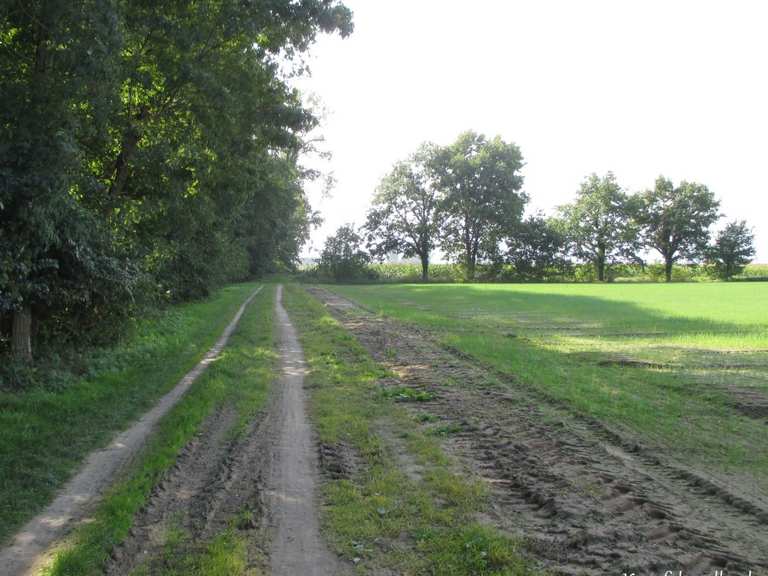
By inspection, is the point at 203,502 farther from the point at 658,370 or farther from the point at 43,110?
the point at 658,370

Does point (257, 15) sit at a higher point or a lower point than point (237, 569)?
higher

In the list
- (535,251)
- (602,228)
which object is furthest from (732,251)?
(535,251)

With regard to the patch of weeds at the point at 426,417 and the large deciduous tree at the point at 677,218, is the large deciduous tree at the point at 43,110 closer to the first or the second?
the patch of weeds at the point at 426,417

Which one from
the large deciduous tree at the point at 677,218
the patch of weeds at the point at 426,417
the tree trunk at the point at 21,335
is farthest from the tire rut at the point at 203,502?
the large deciduous tree at the point at 677,218

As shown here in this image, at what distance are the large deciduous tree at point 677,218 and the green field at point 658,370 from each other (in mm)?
75622

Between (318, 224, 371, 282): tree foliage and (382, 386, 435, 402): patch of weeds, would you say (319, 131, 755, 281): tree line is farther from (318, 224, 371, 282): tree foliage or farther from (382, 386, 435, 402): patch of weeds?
(382, 386, 435, 402): patch of weeds

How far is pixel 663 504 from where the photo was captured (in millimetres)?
4859

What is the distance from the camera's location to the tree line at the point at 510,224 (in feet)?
280

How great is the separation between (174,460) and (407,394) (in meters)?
4.10

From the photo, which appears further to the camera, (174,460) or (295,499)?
(174,460)

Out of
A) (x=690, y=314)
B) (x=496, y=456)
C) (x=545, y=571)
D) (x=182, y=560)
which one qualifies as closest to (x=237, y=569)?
(x=182, y=560)

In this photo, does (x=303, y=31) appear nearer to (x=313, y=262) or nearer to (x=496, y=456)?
(x=496, y=456)

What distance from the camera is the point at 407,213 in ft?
295

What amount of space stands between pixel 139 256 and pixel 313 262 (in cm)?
7021
